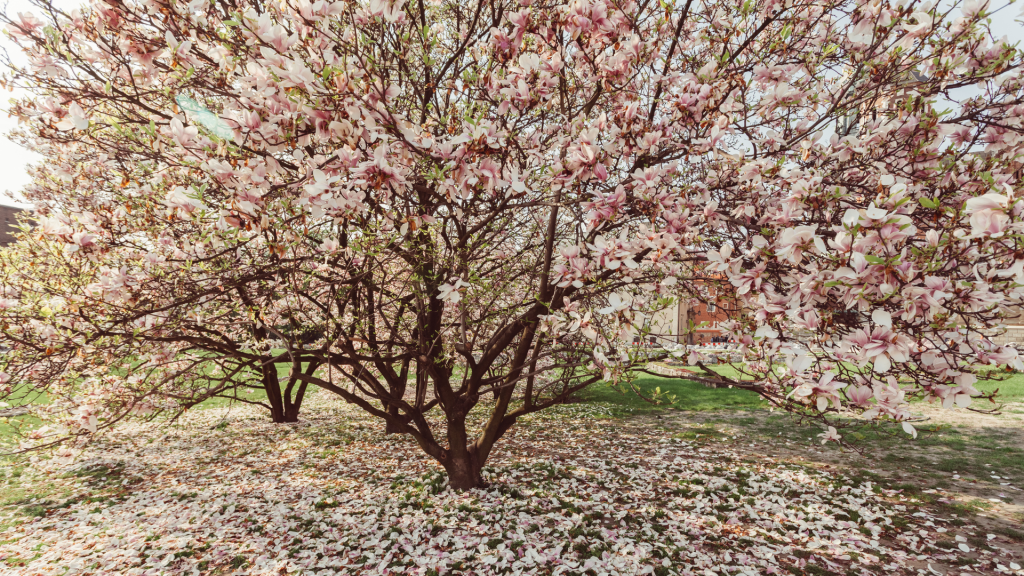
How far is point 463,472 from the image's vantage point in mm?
6793

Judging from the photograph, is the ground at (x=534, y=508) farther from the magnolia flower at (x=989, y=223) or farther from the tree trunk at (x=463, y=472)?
the magnolia flower at (x=989, y=223)

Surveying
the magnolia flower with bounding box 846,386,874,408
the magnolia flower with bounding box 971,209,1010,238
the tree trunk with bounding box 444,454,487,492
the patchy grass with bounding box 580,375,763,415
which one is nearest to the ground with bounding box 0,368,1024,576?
the tree trunk with bounding box 444,454,487,492

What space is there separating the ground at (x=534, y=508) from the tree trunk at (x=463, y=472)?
188mm

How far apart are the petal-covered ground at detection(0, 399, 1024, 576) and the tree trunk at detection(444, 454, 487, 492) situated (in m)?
0.16

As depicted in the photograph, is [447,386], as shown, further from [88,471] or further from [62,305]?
[88,471]

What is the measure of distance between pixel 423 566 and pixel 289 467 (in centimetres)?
495

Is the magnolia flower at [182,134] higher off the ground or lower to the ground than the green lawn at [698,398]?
higher

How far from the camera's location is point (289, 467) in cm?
849

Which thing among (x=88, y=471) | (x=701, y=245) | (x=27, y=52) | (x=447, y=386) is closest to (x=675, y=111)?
(x=701, y=245)

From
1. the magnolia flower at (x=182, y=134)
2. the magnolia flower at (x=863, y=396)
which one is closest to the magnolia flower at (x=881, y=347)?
the magnolia flower at (x=863, y=396)

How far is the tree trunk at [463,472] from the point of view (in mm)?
6789

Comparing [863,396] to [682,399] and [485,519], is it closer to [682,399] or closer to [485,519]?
[485,519]

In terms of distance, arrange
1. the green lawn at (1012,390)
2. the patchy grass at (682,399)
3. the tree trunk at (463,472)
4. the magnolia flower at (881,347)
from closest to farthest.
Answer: the magnolia flower at (881,347) < the tree trunk at (463,472) < the green lawn at (1012,390) < the patchy grass at (682,399)

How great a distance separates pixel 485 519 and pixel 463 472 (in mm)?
1035
